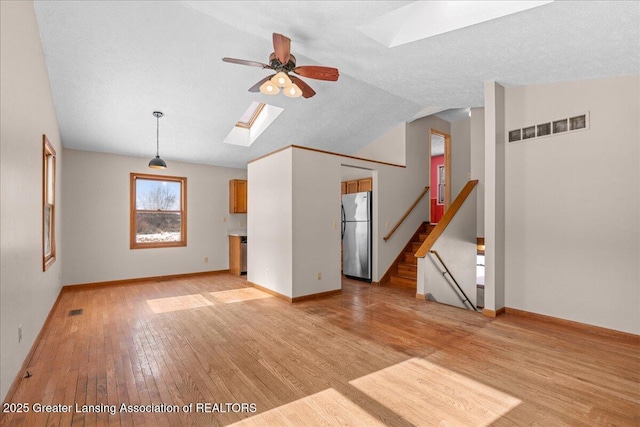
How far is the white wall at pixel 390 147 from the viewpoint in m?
6.30

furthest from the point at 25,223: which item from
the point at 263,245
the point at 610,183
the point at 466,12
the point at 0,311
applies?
the point at 610,183

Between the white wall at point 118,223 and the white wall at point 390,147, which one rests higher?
the white wall at point 390,147

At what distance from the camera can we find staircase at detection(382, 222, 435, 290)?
5.62 meters

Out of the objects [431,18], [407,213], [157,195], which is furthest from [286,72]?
[157,195]

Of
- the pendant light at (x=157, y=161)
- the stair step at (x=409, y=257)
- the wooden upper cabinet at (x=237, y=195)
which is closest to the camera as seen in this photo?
the pendant light at (x=157, y=161)

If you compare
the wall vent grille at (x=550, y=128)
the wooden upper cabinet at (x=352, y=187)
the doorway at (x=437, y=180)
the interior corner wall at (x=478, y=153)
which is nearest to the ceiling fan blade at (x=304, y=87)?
the wall vent grille at (x=550, y=128)

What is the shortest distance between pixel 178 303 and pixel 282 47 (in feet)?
12.7

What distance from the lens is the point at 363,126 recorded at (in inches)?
241

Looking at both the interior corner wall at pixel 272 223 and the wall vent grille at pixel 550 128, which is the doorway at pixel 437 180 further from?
the interior corner wall at pixel 272 223

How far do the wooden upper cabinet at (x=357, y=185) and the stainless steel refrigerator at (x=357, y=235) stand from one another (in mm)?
397

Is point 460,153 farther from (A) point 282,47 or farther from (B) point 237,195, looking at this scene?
(A) point 282,47

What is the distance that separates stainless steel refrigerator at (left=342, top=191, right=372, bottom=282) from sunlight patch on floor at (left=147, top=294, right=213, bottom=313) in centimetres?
286

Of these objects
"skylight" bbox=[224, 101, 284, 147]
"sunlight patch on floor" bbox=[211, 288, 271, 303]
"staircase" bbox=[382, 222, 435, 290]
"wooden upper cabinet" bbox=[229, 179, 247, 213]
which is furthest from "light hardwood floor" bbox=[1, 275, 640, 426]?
"wooden upper cabinet" bbox=[229, 179, 247, 213]

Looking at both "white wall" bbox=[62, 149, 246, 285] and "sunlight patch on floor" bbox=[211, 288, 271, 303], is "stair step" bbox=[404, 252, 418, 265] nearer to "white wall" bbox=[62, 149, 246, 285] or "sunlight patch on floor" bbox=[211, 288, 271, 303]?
"sunlight patch on floor" bbox=[211, 288, 271, 303]
